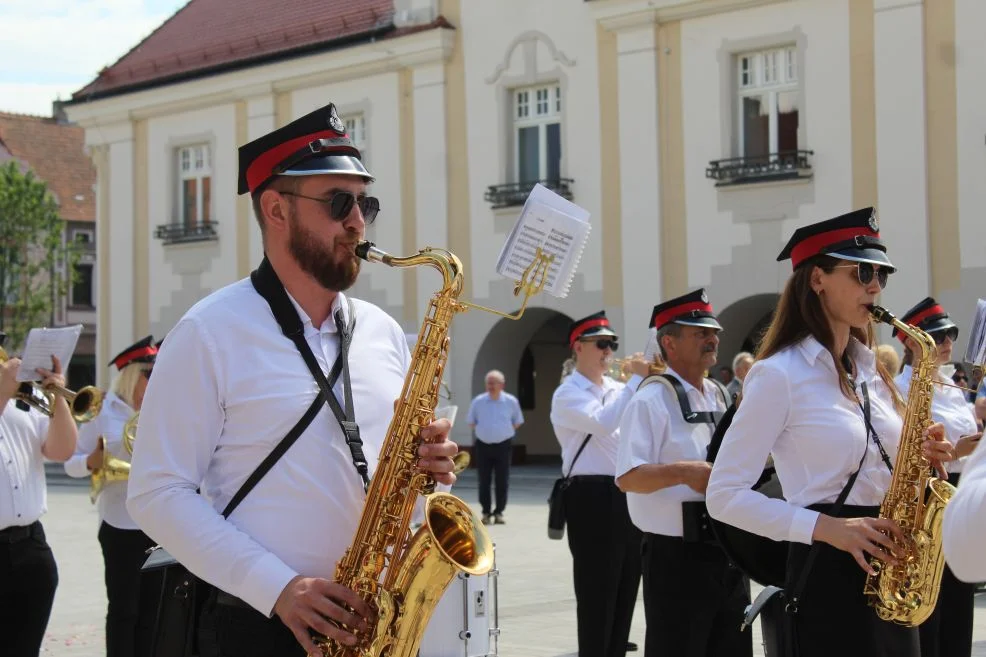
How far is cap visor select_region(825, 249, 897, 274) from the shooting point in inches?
184

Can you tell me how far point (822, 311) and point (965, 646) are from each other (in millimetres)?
3200

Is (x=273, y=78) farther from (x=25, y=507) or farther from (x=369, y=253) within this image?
(x=369, y=253)

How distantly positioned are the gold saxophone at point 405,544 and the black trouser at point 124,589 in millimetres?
4505

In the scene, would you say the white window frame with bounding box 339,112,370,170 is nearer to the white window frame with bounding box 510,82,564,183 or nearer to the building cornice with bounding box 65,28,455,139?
the building cornice with bounding box 65,28,455,139

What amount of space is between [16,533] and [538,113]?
1897 cm

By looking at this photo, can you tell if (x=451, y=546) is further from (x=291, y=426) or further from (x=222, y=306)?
(x=222, y=306)

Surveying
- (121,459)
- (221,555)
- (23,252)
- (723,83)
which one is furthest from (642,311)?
(23,252)

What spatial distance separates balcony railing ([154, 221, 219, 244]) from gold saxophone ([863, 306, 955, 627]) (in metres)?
25.7

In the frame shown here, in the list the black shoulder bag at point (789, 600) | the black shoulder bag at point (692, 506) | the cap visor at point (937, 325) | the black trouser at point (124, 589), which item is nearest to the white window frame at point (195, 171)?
the cap visor at point (937, 325)

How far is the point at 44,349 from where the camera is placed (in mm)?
7305

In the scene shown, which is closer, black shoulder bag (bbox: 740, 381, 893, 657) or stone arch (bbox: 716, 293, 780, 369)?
black shoulder bag (bbox: 740, 381, 893, 657)

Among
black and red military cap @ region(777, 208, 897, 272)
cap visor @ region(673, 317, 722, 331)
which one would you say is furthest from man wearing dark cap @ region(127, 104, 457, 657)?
cap visor @ region(673, 317, 722, 331)

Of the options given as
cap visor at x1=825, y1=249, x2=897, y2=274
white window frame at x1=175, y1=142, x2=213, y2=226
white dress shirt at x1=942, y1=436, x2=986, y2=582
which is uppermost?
white window frame at x1=175, y1=142, x2=213, y2=226

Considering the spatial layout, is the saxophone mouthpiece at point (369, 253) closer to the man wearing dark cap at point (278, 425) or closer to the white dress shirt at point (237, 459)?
the man wearing dark cap at point (278, 425)
